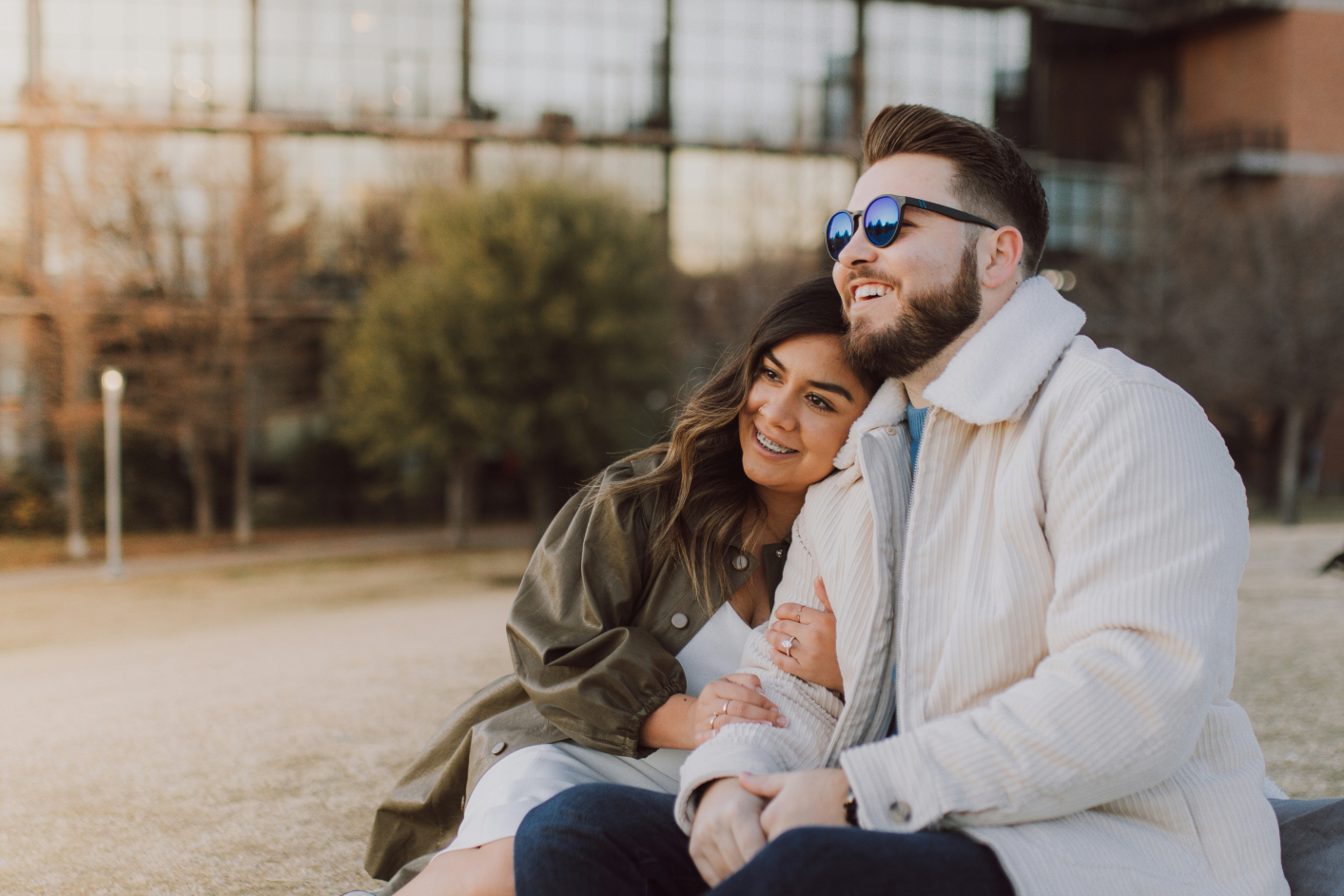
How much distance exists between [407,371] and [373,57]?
44.0 feet

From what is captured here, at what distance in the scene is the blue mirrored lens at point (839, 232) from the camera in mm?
2494

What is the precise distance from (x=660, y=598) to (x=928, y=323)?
101 centimetres

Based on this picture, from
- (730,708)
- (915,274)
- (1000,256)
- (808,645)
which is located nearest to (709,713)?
(730,708)

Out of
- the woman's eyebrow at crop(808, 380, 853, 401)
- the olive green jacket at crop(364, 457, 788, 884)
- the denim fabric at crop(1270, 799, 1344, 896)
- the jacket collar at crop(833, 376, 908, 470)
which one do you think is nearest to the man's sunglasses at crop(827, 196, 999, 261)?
the jacket collar at crop(833, 376, 908, 470)

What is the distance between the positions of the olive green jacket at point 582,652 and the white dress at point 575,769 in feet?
0.12

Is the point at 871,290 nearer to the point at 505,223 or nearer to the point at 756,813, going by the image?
the point at 756,813

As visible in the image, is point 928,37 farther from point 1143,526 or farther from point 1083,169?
point 1143,526

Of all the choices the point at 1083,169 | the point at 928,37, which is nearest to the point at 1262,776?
the point at 928,37

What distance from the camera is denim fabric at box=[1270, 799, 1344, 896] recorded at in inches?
82.1

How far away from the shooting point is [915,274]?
7.76 ft

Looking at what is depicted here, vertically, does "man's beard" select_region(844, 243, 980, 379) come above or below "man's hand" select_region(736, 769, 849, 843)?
above

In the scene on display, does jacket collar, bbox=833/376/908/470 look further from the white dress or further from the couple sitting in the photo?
the white dress

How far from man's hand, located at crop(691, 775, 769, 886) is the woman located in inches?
16.1

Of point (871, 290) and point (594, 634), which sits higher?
point (871, 290)
